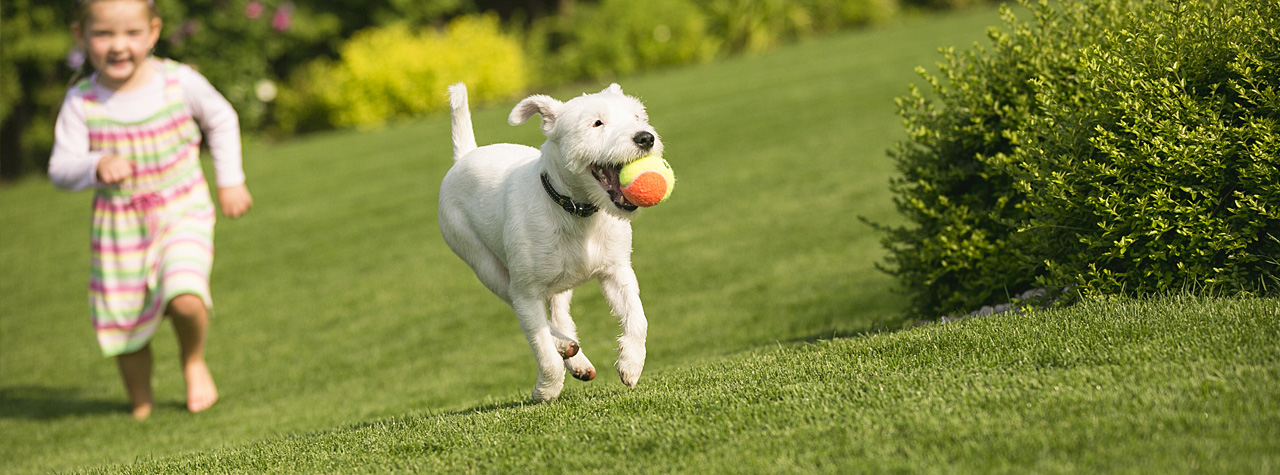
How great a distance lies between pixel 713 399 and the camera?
13.5ft

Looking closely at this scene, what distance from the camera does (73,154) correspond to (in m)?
6.84

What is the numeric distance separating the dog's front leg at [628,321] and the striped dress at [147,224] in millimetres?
4040

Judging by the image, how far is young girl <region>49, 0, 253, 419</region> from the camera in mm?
6770

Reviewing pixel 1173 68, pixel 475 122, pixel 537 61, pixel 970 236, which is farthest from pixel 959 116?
pixel 537 61

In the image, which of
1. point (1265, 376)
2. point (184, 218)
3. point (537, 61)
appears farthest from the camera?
point (537, 61)

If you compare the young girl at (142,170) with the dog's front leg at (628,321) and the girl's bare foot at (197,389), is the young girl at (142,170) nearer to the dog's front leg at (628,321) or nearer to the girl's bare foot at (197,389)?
the girl's bare foot at (197,389)

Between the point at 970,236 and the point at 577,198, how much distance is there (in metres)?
2.81

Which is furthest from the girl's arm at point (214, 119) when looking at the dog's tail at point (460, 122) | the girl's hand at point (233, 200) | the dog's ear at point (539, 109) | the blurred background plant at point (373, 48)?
the blurred background plant at point (373, 48)

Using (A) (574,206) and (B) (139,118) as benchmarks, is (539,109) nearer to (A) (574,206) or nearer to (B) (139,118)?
(A) (574,206)

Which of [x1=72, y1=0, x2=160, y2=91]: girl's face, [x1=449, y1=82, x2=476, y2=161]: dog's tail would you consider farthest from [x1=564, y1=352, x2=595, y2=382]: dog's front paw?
[x1=72, y1=0, x2=160, y2=91]: girl's face

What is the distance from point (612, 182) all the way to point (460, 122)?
1.47 meters

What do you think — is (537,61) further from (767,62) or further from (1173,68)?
(1173,68)

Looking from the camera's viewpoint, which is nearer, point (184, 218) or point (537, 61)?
point (184, 218)

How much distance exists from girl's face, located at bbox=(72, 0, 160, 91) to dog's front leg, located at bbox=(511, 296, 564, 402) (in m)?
3.92
